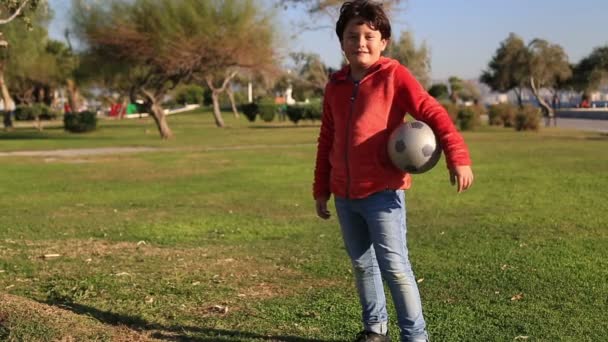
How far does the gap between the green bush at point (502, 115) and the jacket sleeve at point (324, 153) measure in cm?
3529

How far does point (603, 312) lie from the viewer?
14.9 ft

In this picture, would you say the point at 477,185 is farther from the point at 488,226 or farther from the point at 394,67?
the point at 394,67

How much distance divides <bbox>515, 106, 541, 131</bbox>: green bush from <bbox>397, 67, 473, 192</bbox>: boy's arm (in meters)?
33.0

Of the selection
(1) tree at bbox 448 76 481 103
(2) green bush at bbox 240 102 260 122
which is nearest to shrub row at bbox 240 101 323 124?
(2) green bush at bbox 240 102 260 122

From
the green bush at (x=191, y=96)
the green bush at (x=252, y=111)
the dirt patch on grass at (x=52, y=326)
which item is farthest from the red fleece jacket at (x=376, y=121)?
the green bush at (x=191, y=96)

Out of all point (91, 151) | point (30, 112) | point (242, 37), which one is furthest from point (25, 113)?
point (91, 151)

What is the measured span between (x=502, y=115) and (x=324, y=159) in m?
36.7

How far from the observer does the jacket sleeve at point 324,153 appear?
152 inches

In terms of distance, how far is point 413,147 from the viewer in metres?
3.36

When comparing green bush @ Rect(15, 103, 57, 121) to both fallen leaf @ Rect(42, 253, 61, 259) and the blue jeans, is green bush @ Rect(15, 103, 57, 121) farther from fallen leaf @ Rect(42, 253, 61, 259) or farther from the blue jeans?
the blue jeans

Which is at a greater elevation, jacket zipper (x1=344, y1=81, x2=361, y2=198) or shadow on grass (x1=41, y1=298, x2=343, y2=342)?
jacket zipper (x1=344, y1=81, x2=361, y2=198)

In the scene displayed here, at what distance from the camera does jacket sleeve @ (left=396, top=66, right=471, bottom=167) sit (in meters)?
3.41

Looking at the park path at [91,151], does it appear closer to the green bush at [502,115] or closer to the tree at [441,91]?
the green bush at [502,115]

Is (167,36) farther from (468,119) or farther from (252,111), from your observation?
(252,111)
